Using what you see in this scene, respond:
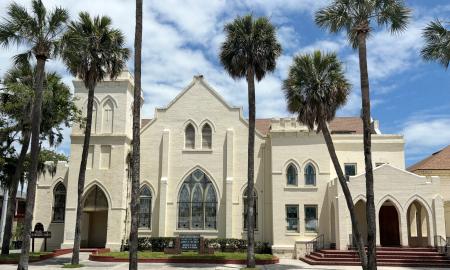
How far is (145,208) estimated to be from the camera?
34438 millimetres

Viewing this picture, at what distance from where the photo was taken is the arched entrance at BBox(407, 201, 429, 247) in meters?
31.3

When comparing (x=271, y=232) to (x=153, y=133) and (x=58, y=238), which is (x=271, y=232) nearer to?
(x=153, y=133)

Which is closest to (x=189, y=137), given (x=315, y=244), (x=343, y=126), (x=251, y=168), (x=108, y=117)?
(x=108, y=117)

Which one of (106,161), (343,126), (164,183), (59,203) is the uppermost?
(343,126)

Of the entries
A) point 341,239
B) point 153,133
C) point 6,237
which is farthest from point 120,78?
point 341,239

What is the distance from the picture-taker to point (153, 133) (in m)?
35.5

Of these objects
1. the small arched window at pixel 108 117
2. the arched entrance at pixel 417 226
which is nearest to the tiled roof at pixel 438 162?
the arched entrance at pixel 417 226

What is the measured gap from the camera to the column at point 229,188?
3322 cm

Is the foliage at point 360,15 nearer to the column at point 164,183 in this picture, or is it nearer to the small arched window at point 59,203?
the column at point 164,183

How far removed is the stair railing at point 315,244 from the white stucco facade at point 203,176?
17.3 inches

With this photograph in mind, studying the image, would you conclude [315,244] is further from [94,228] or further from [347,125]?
[94,228]

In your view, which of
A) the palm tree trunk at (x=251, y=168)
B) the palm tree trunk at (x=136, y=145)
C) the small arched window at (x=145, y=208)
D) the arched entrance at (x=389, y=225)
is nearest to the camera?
the palm tree trunk at (x=136, y=145)

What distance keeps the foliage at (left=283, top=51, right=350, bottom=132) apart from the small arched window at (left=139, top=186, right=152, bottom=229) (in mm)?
13723

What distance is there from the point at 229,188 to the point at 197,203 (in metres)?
2.57
